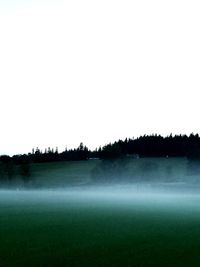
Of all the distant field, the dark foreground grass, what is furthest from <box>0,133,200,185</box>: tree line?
the dark foreground grass

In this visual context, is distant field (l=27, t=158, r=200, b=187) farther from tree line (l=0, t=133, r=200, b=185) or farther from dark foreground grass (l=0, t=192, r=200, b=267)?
dark foreground grass (l=0, t=192, r=200, b=267)

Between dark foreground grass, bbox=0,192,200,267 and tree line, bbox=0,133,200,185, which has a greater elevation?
tree line, bbox=0,133,200,185

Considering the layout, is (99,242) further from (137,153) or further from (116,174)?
(137,153)

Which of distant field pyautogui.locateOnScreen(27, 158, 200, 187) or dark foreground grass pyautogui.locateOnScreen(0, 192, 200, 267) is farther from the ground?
distant field pyautogui.locateOnScreen(27, 158, 200, 187)

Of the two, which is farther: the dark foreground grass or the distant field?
the distant field

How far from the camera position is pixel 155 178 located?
13288cm

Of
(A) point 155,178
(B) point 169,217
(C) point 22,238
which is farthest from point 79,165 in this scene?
(C) point 22,238

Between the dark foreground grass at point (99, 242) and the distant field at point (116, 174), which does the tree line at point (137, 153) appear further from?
the dark foreground grass at point (99, 242)

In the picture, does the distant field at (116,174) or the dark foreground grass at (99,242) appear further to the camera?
the distant field at (116,174)

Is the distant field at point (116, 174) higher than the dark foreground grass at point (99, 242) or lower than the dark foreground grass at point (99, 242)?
higher

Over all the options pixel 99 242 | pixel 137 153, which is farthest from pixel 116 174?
pixel 99 242

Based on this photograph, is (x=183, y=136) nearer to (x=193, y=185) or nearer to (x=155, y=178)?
(x=155, y=178)

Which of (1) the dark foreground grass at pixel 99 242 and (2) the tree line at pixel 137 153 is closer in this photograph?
(1) the dark foreground grass at pixel 99 242

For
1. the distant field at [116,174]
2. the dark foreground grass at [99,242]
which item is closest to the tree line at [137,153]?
the distant field at [116,174]
